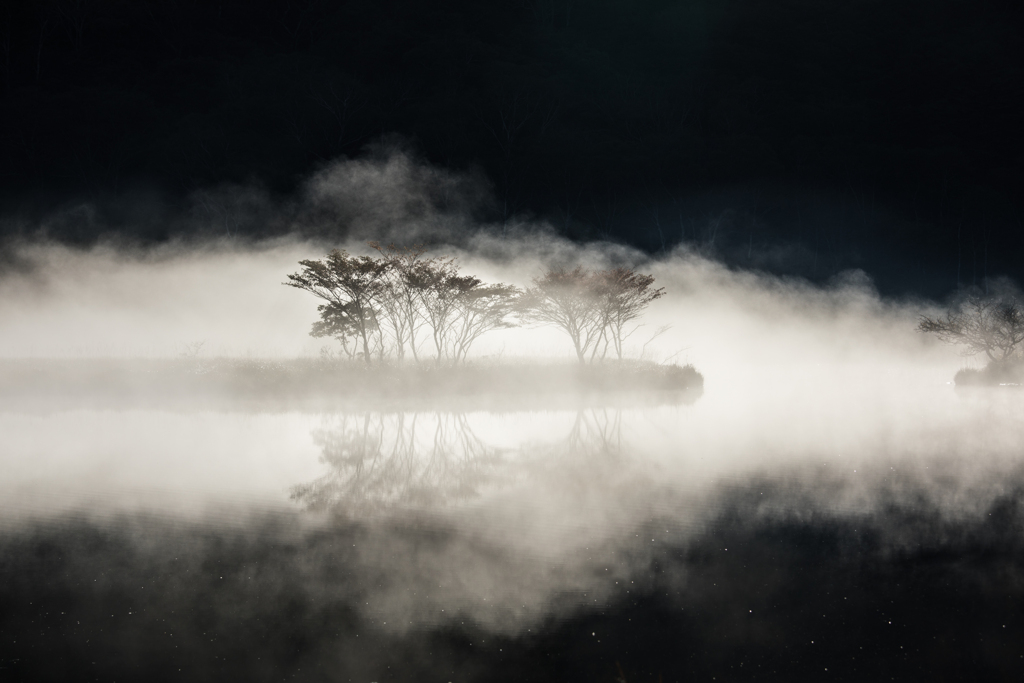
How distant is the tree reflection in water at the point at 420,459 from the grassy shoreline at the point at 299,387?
8.32ft

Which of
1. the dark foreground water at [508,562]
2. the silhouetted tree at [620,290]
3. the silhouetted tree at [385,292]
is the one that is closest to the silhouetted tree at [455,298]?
the silhouetted tree at [385,292]

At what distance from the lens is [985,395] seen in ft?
59.2

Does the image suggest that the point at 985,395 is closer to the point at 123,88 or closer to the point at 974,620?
the point at 974,620

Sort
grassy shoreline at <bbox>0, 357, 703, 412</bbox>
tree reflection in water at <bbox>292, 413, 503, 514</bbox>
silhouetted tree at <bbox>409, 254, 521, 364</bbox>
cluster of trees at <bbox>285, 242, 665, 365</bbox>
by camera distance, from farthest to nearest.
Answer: silhouetted tree at <bbox>409, 254, 521, 364</bbox>, cluster of trees at <bbox>285, 242, 665, 365</bbox>, grassy shoreline at <bbox>0, 357, 703, 412</bbox>, tree reflection in water at <bbox>292, 413, 503, 514</bbox>

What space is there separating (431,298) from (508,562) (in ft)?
48.3

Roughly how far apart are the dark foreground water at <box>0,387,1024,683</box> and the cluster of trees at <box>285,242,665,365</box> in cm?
874

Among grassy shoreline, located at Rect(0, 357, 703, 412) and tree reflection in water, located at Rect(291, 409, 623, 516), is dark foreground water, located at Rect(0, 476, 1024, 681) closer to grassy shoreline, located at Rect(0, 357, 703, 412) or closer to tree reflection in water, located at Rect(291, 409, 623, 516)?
tree reflection in water, located at Rect(291, 409, 623, 516)

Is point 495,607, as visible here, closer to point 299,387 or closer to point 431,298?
point 299,387

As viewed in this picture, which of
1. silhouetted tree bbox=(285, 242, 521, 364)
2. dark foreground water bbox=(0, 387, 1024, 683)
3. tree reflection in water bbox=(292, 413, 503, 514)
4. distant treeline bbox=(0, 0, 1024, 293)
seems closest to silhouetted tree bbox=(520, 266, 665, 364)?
silhouetted tree bbox=(285, 242, 521, 364)

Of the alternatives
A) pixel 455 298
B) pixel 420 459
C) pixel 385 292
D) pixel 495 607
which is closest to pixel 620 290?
pixel 455 298

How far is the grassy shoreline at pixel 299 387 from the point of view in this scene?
15.1 metres

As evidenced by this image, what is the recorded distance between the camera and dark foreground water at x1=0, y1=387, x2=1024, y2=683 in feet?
12.3

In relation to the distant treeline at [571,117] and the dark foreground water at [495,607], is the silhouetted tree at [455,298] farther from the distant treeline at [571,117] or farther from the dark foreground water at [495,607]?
the distant treeline at [571,117]

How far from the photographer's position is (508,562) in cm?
512
